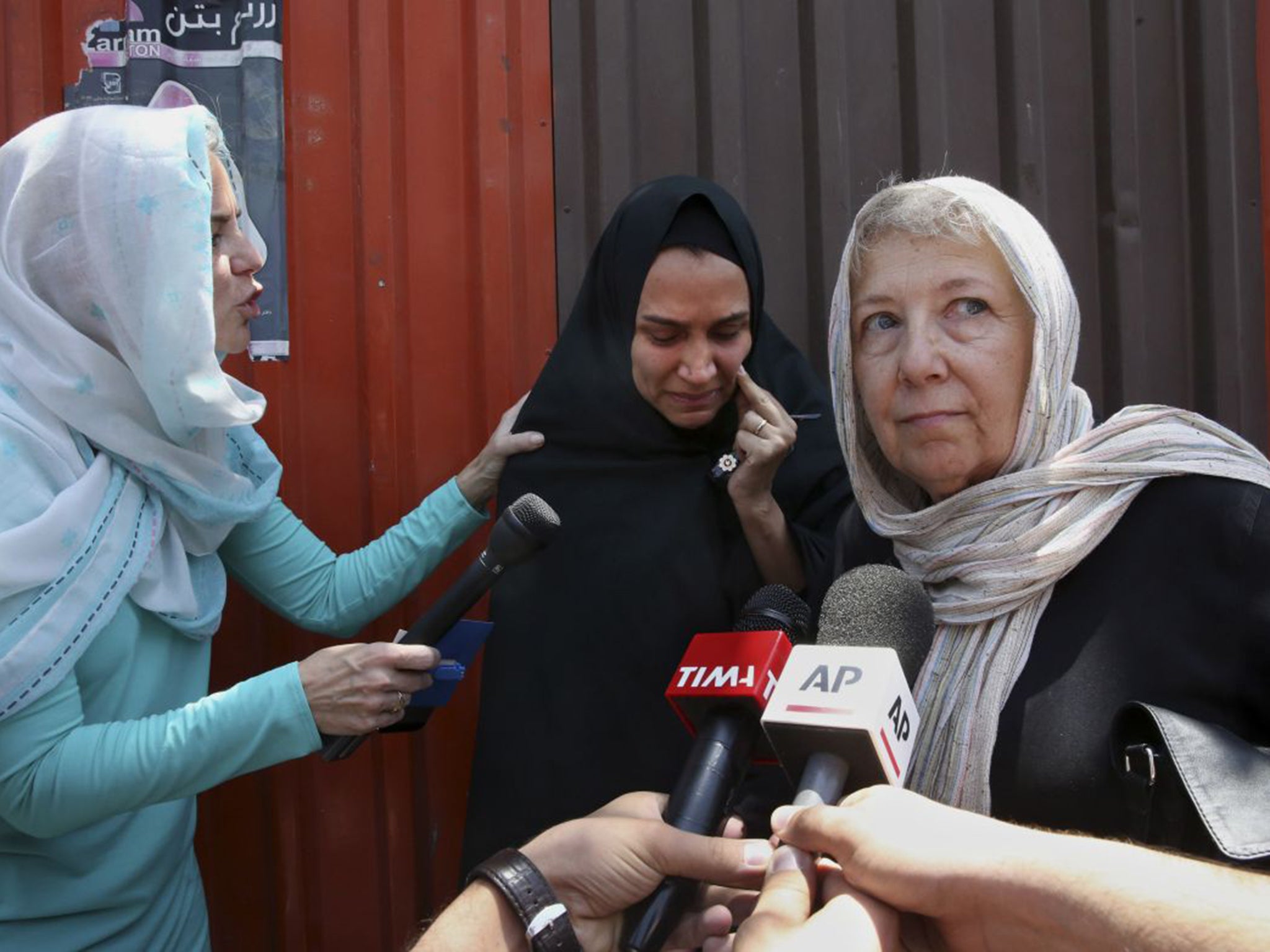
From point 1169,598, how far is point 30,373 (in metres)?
1.72

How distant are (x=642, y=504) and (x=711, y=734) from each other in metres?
1.08

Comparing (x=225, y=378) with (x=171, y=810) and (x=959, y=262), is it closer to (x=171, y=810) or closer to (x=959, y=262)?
(x=171, y=810)

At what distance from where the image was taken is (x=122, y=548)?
1.72m

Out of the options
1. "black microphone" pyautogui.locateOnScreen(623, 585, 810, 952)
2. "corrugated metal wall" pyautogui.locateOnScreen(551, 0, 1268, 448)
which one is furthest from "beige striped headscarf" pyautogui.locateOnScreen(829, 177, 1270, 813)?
"corrugated metal wall" pyautogui.locateOnScreen(551, 0, 1268, 448)

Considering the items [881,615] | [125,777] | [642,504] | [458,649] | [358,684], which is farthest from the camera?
[642,504]

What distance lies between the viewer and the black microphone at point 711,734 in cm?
106

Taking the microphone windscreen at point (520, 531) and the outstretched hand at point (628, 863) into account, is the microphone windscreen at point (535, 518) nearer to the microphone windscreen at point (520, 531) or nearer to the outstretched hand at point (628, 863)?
the microphone windscreen at point (520, 531)

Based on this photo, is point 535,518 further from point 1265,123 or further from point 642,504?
point 1265,123

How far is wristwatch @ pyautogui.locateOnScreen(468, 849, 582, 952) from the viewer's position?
113 cm

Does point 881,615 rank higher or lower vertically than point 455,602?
higher

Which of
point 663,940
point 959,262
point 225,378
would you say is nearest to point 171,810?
point 225,378

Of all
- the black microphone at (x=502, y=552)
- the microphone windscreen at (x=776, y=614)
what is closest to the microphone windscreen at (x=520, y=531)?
the black microphone at (x=502, y=552)

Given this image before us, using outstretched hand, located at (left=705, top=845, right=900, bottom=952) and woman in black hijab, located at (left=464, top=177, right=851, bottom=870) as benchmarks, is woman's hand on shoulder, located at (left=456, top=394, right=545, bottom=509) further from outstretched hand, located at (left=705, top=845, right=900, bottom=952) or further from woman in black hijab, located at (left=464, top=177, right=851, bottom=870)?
outstretched hand, located at (left=705, top=845, right=900, bottom=952)

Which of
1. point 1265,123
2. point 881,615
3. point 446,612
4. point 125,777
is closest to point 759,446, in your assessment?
point 446,612
